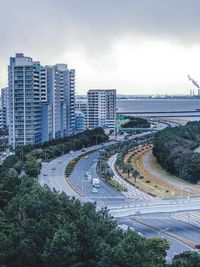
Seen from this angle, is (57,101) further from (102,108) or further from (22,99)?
(102,108)

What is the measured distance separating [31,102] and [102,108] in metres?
A: 15.0

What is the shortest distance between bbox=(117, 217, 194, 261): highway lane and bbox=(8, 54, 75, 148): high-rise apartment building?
53.8ft

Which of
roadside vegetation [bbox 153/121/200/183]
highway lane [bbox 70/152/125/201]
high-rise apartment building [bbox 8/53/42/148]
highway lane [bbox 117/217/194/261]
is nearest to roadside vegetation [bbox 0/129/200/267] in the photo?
highway lane [bbox 117/217/194/261]

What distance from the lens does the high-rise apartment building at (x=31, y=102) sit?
3030 centimetres

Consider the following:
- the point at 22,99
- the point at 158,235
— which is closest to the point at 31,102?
the point at 22,99

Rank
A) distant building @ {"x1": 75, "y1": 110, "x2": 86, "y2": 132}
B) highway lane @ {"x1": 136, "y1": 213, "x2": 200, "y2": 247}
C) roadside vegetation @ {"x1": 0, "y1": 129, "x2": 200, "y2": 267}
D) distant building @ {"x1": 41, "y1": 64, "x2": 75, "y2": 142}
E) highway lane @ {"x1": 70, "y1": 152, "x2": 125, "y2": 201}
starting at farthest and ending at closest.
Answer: distant building @ {"x1": 75, "y1": 110, "x2": 86, "y2": 132} → distant building @ {"x1": 41, "y1": 64, "x2": 75, "y2": 142} → highway lane @ {"x1": 70, "y1": 152, "x2": 125, "y2": 201} → highway lane @ {"x1": 136, "y1": 213, "x2": 200, "y2": 247} → roadside vegetation @ {"x1": 0, "y1": 129, "x2": 200, "y2": 267}

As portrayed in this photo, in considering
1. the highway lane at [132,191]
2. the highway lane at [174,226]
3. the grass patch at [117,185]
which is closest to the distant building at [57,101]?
the highway lane at [132,191]

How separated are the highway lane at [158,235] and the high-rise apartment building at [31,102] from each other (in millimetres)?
16393

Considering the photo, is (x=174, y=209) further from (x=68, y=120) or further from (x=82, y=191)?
(x=68, y=120)

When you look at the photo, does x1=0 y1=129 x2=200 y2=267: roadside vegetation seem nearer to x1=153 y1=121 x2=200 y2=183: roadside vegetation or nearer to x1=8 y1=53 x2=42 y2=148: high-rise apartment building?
x1=153 y1=121 x2=200 y2=183: roadside vegetation

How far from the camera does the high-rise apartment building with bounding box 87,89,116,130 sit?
44.4 metres

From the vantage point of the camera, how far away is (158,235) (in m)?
13.5

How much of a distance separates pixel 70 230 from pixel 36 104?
2256cm

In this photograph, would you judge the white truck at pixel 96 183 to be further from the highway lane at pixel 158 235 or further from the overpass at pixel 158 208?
the overpass at pixel 158 208
